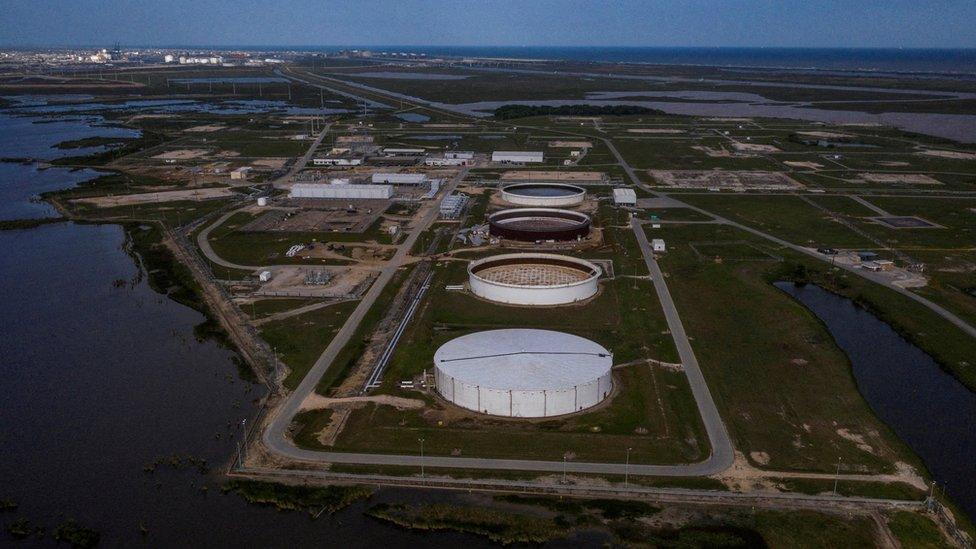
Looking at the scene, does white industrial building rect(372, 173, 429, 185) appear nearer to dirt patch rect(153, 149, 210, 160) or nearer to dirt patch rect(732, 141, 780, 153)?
dirt patch rect(153, 149, 210, 160)

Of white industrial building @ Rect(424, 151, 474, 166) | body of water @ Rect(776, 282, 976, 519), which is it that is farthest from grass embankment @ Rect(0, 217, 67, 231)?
body of water @ Rect(776, 282, 976, 519)

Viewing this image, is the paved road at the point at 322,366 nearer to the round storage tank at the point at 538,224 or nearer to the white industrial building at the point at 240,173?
the round storage tank at the point at 538,224

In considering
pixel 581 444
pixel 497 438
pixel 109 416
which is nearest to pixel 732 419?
pixel 581 444

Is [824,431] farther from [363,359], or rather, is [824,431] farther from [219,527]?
[219,527]

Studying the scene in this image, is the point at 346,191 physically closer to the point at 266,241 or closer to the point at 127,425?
the point at 266,241

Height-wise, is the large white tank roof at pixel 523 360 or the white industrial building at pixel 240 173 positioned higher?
the white industrial building at pixel 240 173

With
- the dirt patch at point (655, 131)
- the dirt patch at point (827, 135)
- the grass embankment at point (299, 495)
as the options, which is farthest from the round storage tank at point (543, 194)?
the dirt patch at point (827, 135)
